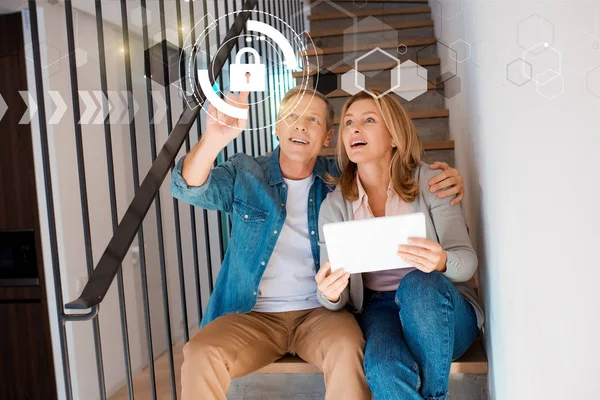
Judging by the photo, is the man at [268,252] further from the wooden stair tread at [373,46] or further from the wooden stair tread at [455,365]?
the wooden stair tread at [373,46]

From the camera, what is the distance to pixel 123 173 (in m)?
3.04

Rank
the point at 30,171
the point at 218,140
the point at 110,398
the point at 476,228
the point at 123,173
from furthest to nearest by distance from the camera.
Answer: the point at 123,173, the point at 110,398, the point at 30,171, the point at 476,228, the point at 218,140

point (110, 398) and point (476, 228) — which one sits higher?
point (476, 228)

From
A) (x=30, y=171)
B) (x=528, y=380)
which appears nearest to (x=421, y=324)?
(x=528, y=380)

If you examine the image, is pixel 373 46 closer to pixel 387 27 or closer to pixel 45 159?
pixel 387 27

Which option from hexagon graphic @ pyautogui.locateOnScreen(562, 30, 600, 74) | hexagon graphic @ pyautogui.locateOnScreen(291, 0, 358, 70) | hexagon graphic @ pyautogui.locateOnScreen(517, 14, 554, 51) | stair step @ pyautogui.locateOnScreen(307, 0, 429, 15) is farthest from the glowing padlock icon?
stair step @ pyautogui.locateOnScreen(307, 0, 429, 15)

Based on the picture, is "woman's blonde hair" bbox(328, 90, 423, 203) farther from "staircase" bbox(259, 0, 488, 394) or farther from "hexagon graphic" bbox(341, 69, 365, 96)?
"hexagon graphic" bbox(341, 69, 365, 96)

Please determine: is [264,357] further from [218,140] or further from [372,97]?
[372,97]

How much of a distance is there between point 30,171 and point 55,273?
59.8 inches

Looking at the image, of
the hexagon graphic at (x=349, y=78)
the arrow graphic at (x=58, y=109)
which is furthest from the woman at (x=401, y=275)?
the arrow graphic at (x=58, y=109)

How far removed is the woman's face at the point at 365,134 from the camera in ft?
4.35

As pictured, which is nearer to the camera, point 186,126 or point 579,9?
point 579,9

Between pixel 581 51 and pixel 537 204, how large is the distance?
0.77 ft

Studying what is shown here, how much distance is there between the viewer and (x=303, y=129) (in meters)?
1.39
